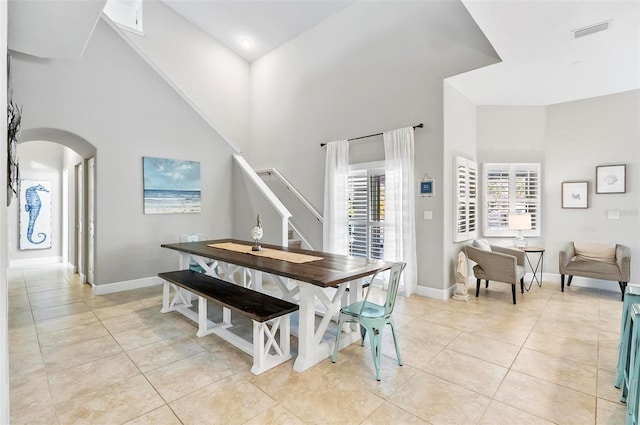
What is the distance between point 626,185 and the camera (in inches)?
189

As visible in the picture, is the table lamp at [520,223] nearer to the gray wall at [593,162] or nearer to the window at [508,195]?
the window at [508,195]

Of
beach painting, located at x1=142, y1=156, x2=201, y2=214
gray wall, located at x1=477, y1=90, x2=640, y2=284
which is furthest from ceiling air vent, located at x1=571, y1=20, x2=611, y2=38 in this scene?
beach painting, located at x1=142, y1=156, x2=201, y2=214

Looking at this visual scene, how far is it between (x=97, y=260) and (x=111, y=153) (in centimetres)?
162

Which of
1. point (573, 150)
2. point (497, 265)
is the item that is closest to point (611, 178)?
point (573, 150)

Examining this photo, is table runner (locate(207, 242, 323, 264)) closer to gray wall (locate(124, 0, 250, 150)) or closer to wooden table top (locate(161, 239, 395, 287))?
wooden table top (locate(161, 239, 395, 287))

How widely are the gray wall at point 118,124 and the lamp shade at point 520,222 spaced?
546 centimetres

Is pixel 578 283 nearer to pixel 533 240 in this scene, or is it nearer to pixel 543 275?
pixel 543 275

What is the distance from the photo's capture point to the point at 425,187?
4668 mm

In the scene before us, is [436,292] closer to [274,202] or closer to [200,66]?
[274,202]

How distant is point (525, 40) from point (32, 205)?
31.1 feet

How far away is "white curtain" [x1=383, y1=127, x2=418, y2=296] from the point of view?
473 centimetres

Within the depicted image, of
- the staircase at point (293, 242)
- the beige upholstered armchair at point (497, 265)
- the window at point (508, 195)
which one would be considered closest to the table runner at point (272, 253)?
the staircase at point (293, 242)

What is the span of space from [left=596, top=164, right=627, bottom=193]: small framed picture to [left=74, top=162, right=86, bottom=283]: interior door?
28.1ft

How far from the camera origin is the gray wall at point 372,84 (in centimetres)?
448
